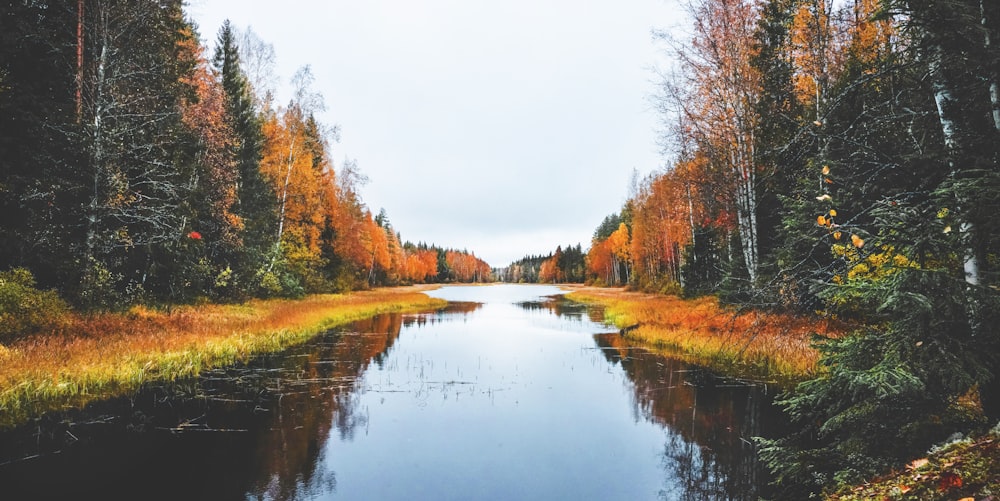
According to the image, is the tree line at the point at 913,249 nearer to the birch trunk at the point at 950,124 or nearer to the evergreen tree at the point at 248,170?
the birch trunk at the point at 950,124

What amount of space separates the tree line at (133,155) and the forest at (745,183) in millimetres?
90

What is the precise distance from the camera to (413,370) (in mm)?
13461

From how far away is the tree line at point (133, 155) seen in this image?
12.6 m

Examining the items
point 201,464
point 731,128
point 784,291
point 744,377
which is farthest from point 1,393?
point 731,128

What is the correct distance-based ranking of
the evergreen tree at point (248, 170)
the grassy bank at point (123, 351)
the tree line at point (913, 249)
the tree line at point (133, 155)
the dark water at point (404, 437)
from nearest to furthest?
the tree line at point (913, 249), the dark water at point (404, 437), the grassy bank at point (123, 351), the tree line at point (133, 155), the evergreen tree at point (248, 170)

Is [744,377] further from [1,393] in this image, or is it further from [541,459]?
[1,393]

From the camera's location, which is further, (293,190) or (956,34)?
(293,190)

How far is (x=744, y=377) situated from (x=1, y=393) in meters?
15.9

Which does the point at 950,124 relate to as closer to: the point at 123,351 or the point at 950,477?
the point at 950,477

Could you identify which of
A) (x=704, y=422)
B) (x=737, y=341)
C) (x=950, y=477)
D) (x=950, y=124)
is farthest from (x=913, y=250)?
(x=737, y=341)

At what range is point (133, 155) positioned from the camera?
15.1 m

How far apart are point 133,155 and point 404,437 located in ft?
46.8

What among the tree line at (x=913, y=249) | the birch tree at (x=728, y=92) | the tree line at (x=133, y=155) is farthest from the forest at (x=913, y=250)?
the tree line at (x=133, y=155)

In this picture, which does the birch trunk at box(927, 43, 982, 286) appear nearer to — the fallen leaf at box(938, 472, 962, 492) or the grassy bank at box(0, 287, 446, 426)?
the fallen leaf at box(938, 472, 962, 492)
